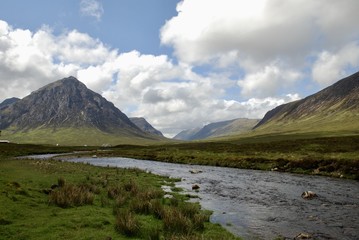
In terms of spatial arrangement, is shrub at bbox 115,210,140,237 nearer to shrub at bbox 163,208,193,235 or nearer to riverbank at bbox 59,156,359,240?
shrub at bbox 163,208,193,235

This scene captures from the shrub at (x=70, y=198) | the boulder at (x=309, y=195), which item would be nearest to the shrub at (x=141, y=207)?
the shrub at (x=70, y=198)

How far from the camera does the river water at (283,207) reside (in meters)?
20.8

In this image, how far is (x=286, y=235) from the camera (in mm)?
19688

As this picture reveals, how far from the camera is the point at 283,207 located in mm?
27766

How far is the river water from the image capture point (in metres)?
20.8

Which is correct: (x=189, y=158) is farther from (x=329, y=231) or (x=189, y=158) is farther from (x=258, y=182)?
(x=329, y=231)

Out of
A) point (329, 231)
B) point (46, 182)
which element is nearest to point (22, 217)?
point (46, 182)

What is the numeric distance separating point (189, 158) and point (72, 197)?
63896mm

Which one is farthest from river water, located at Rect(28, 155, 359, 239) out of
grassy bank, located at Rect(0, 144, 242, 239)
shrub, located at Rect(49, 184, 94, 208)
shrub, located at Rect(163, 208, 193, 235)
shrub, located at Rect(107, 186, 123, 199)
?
A: shrub, located at Rect(49, 184, 94, 208)

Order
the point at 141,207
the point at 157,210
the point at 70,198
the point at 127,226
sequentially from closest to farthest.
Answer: the point at 127,226 → the point at 157,210 → the point at 141,207 → the point at 70,198

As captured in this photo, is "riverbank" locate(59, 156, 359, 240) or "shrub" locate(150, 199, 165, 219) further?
"shrub" locate(150, 199, 165, 219)

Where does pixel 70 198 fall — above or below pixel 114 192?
above

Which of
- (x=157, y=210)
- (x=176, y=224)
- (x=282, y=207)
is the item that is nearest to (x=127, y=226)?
(x=176, y=224)

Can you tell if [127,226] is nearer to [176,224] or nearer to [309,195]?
[176,224]
